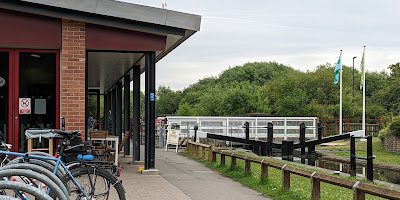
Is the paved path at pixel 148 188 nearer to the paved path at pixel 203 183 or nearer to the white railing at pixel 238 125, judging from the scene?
the paved path at pixel 203 183

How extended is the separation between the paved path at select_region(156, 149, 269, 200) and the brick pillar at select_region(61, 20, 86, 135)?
7.76 feet

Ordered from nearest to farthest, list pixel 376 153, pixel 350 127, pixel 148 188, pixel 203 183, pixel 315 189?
1. pixel 315 189
2. pixel 148 188
3. pixel 203 183
4. pixel 376 153
5. pixel 350 127

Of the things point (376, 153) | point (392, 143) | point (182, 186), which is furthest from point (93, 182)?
point (392, 143)

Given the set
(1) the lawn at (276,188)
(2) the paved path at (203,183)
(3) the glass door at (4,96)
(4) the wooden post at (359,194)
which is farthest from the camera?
(3) the glass door at (4,96)

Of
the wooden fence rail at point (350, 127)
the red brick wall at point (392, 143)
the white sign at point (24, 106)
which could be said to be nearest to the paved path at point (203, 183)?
the white sign at point (24, 106)

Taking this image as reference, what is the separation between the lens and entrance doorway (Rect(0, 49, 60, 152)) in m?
11.5

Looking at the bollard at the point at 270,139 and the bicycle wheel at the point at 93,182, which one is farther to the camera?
the bollard at the point at 270,139

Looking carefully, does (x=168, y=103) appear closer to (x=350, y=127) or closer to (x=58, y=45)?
(x=350, y=127)

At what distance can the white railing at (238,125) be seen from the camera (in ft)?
97.9

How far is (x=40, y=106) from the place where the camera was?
11.8m

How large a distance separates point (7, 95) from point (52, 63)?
112cm

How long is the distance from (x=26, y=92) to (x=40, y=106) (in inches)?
15.3

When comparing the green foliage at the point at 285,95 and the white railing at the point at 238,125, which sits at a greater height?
the green foliage at the point at 285,95

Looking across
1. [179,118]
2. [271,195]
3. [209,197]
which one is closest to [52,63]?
[209,197]
